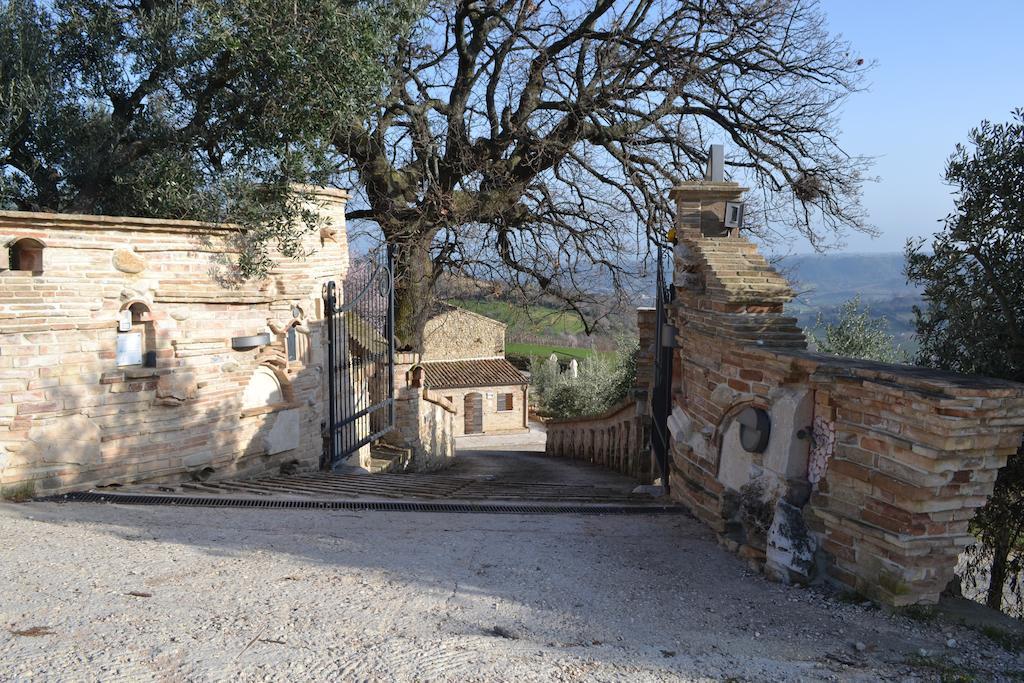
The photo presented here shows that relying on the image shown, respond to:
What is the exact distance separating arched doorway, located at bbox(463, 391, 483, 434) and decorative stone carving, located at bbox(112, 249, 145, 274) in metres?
26.0

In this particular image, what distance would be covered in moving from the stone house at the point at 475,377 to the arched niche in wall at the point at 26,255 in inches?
967

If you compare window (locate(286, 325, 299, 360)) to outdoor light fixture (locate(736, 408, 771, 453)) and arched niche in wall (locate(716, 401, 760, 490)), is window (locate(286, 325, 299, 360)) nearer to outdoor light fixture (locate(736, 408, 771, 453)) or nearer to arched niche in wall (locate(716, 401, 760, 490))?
arched niche in wall (locate(716, 401, 760, 490))

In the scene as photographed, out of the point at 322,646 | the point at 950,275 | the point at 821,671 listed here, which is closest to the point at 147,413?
the point at 322,646

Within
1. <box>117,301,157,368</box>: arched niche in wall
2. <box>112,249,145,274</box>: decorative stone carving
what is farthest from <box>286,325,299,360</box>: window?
<box>112,249,145,274</box>: decorative stone carving

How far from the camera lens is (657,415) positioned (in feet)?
25.2

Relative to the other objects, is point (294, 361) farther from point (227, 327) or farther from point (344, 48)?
point (344, 48)

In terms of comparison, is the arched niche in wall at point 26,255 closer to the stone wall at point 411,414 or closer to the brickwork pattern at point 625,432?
the brickwork pattern at point 625,432

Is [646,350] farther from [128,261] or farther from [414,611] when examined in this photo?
[414,611]

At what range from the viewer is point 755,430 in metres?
4.97

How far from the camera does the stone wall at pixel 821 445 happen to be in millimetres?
3912

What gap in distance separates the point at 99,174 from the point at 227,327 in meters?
2.61

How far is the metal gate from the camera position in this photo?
888cm

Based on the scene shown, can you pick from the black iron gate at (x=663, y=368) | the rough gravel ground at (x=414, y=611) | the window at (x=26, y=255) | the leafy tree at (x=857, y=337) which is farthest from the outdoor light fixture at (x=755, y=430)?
the leafy tree at (x=857, y=337)

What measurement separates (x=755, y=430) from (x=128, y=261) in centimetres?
514
